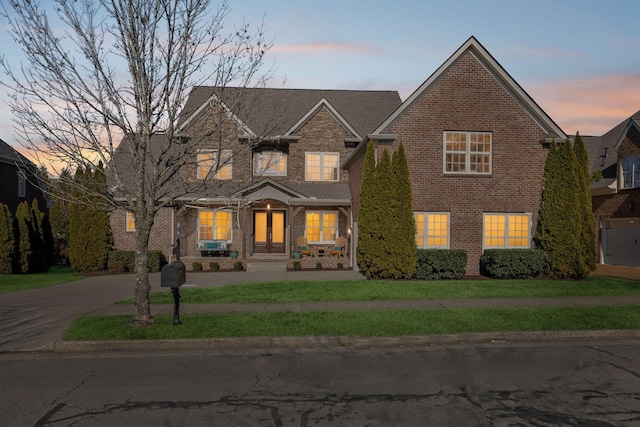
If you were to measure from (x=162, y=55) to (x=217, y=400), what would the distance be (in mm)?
6504

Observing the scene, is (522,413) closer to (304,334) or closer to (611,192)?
(304,334)

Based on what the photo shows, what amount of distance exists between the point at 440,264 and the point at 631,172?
12404 millimetres

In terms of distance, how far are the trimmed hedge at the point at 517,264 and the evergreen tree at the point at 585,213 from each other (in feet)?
4.80

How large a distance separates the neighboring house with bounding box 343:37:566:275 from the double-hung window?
6717mm

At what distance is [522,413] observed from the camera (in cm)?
568

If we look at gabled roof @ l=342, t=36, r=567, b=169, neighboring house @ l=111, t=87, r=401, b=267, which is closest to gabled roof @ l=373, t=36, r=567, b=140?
gabled roof @ l=342, t=36, r=567, b=169

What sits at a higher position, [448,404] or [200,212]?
[200,212]

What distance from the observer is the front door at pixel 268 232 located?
2530 centimetres

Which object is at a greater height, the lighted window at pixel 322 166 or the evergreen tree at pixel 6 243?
the lighted window at pixel 322 166

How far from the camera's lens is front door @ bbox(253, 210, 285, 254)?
996 inches

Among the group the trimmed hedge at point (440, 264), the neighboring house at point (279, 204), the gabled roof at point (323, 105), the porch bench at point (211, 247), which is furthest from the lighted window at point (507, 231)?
the porch bench at point (211, 247)

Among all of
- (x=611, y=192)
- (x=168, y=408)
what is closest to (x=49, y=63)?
(x=168, y=408)

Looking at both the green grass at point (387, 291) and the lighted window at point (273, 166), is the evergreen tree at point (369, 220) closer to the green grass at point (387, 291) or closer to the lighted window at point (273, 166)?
the green grass at point (387, 291)

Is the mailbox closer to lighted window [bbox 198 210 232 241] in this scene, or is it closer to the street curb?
the street curb
